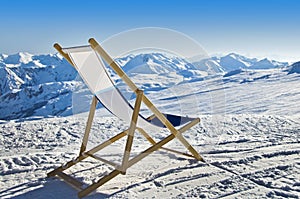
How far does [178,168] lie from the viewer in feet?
13.8

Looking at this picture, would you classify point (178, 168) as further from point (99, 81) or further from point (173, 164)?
point (99, 81)

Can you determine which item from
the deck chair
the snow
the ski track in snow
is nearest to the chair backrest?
the deck chair

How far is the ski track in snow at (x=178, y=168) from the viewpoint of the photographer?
11.5 ft

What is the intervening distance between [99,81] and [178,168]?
1.60 metres

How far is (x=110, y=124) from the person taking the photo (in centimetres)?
818

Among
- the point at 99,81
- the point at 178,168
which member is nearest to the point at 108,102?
the point at 99,81

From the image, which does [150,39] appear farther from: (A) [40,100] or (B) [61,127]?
(A) [40,100]

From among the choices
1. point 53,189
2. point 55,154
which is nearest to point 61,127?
point 55,154

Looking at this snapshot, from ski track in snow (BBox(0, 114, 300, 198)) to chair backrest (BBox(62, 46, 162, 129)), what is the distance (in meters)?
0.80

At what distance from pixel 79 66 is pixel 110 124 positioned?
4.69 meters

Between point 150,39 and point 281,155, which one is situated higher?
point 150,39

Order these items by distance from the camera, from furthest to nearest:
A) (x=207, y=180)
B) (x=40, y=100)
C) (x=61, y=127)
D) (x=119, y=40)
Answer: (x=40, y=100) < (x=61, y=127) < (x=207, y=180) < (x=119, y=40)

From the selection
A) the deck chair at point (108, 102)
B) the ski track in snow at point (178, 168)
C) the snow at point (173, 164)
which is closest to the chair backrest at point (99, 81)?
the deck chair at point (108, 102)

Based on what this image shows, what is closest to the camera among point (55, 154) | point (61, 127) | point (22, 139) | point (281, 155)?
point (281, 155)
